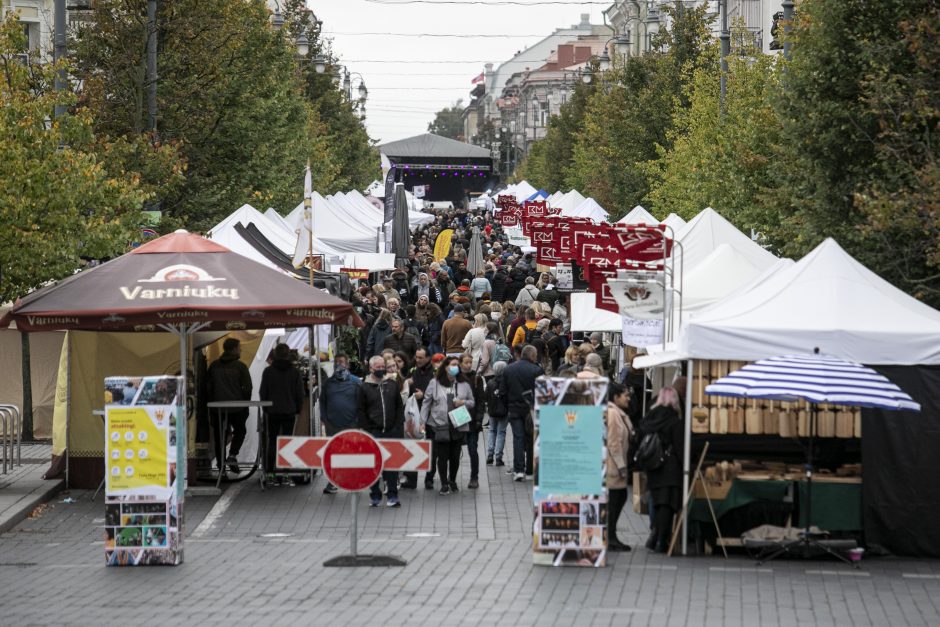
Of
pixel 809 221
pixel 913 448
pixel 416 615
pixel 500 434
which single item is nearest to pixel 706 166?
pixel 809 221

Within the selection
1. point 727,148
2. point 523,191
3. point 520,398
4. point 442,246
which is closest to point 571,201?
point 442,246

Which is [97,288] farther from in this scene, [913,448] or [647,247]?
[913,448]

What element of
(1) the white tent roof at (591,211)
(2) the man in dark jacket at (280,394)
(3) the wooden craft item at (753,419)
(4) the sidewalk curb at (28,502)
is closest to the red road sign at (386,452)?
(3) the wooden craft item at (753,419)

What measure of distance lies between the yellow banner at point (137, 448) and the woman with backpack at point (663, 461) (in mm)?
4242

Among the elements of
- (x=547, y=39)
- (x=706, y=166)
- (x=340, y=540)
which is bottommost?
(x=340, y=540)

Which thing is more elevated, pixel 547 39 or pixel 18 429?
pixel 547 39

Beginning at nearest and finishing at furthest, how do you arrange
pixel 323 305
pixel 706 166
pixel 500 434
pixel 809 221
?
1. pixel 323 305
2. pixel 500 434
3. pixel 809 221
4. pixel 706 166

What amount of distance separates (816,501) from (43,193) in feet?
33.6

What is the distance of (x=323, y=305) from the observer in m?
17.5

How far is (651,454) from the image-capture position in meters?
14.3

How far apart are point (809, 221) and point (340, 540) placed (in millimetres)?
9457

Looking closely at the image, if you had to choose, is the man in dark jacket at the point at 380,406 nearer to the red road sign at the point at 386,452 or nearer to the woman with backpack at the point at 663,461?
the red road sign at the point at 386,452

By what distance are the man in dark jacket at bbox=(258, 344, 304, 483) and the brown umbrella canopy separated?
467 millimetres

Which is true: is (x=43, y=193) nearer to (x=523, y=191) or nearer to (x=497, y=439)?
(x=497, y=439)
